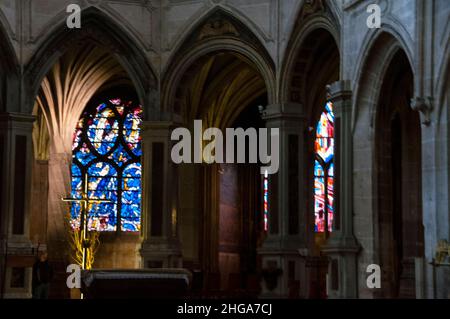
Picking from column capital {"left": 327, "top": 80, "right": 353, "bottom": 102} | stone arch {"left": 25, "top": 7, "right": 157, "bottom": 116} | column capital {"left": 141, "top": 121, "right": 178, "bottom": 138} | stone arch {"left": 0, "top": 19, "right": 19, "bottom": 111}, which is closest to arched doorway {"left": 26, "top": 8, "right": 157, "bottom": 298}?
stone arch {"left": 25, "top": 7, "right": 157, "bottom": 116}

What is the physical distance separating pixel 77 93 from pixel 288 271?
9.35 meters

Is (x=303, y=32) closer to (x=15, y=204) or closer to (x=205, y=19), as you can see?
(x=205, y=19)

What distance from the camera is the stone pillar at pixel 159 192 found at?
23.1 m

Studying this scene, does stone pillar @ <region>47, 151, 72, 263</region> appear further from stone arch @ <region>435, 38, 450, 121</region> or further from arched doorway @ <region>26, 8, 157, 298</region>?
stone arch @ <region>435, 38, 450, 121</region>

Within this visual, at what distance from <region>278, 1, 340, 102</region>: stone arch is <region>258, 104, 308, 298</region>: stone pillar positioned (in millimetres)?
480

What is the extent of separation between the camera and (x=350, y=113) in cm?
1936

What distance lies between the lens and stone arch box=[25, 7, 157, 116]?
74.9 ft

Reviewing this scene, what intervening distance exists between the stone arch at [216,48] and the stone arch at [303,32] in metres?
0.36

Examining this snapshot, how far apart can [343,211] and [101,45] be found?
7716 mm

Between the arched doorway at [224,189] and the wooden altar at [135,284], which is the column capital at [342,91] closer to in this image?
the arched doorway at [224,189]

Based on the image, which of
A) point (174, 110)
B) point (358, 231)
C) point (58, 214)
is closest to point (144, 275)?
point (358, 231)

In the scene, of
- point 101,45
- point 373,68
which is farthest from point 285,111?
point 101,45

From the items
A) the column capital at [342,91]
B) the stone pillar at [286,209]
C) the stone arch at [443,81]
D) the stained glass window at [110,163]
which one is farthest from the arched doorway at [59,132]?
the stone arch at [443,81]

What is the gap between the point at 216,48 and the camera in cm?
2338
